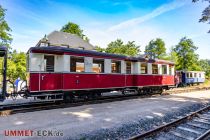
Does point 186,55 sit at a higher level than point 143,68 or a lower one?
higher

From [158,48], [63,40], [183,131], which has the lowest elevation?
[183,131]

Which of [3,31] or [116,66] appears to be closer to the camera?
[116,66]

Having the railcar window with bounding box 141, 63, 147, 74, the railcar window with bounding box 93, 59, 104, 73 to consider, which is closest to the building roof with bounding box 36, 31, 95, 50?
the railcar window with bounding box 141, 63, 147, 74

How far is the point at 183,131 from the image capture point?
667 cm

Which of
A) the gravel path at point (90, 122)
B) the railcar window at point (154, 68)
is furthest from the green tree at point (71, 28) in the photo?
the gravel path at point (90, 122)

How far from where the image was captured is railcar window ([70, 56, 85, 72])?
38.0 feet

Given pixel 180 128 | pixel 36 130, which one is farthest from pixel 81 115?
pixel 180 128

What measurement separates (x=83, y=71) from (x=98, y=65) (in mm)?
1429

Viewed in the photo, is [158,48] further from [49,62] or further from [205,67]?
[49,62]

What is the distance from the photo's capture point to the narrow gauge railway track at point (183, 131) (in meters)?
5.98

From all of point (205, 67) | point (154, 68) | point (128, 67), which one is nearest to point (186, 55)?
point (154, 68)

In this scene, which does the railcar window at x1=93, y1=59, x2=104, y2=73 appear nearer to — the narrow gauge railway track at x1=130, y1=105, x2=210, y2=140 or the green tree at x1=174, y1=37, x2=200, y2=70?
the narrow gauge railway track at x1=130, y1=105, x2=210, y2=140

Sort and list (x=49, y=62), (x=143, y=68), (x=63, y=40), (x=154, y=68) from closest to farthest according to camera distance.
Result: (x=49, y=62), (x=143, y=68), (x=154, y=68), (x=63, y=40)

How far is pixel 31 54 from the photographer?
34.0 feet
